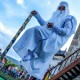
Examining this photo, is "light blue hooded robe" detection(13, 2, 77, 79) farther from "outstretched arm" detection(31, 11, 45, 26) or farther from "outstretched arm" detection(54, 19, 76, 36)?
"outstretched arm" detection(31, 11, 45, 26)

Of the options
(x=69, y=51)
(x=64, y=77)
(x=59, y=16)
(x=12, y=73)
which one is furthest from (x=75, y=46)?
(x=59, y=16)

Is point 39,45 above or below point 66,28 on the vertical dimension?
below

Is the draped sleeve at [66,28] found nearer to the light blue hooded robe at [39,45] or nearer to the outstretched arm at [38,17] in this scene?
the light blue hooded robe at [39,45]

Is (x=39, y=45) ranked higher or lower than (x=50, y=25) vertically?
lower

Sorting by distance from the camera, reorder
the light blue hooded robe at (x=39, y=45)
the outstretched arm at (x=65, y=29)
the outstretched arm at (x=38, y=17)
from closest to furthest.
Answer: the light blue hooded robe at (x=39, y=45), the outstretched arm at (x=65, y=29), the outstretched arm at (x=38, y=17)

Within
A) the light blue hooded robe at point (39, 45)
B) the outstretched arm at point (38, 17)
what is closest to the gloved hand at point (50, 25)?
the light blue hooded robe at point (39, 45)

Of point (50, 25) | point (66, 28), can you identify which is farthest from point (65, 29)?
point (50, 25)

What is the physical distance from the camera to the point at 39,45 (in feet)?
17.8

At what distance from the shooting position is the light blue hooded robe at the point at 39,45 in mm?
5312

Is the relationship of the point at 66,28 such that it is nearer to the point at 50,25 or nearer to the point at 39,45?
the point at 50,25

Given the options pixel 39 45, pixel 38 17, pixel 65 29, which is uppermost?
pixel 38 17

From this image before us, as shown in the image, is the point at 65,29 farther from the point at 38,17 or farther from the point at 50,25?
the point at 38,17

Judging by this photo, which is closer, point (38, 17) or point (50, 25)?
point (50, 25)

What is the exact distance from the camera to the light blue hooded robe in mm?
5312
